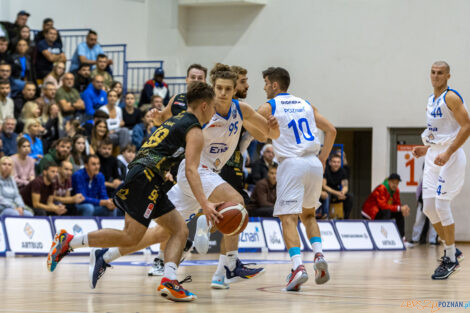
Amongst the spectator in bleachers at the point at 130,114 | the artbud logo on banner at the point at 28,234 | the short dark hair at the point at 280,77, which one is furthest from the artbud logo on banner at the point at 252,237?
the short dark hair at the point at 280,77

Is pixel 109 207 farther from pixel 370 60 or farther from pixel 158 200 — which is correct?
pixel 370 60

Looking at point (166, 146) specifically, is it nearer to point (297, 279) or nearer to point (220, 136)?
point (220, 136)

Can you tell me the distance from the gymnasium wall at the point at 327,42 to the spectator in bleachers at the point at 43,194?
805 centimetres

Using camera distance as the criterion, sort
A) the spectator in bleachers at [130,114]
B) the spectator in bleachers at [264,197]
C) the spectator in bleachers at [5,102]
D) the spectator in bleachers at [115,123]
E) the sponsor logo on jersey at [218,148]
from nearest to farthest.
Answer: the sponsor logo on jersey at [218,148] < the spectator in bleachers at [5,102] < the spectator in bleachers at [264,197] < the spectator in bleachers at [115,123] < the spectator in bleachers at [130,114]

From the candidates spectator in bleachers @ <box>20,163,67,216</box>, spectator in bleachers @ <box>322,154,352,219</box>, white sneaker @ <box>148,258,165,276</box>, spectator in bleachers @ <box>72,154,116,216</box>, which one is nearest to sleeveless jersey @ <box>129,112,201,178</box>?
white sneaker @ <box>148,258,165,276</box>

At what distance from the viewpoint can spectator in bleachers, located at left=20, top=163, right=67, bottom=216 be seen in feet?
43.0

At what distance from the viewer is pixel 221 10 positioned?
22.7 metres

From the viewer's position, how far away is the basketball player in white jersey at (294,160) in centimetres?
761

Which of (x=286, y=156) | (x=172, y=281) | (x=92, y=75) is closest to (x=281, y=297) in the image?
(x=172, y=281)

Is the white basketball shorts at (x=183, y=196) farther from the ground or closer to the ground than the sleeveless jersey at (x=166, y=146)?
closer to the ground

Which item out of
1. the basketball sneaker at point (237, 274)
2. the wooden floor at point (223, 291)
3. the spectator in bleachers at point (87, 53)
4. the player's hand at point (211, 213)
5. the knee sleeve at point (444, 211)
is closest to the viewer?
the wooden floor at point (223, 291)

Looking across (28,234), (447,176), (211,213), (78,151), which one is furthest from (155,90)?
(211,213)

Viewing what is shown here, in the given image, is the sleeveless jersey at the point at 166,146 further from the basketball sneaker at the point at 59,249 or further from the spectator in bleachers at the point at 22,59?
the spectator in bleachers at the point at 22,59

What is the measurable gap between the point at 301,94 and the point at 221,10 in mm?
3564
